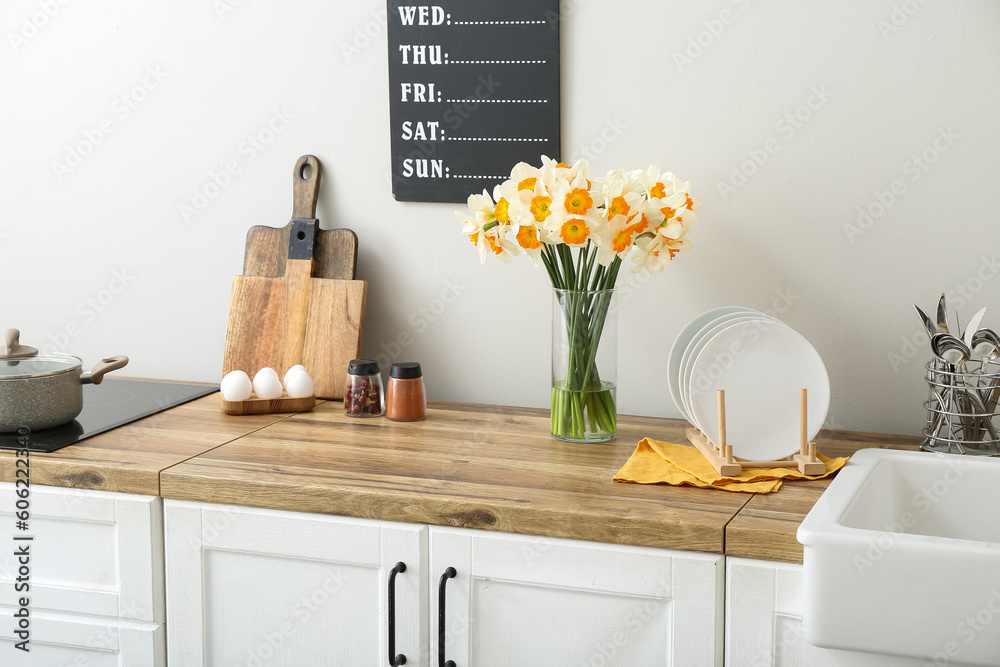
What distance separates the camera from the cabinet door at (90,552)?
4.43 ft

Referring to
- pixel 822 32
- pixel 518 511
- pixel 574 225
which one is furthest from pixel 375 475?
pixel 822 32

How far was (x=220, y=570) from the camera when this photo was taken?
1.34 meters

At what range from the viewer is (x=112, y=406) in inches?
68.7

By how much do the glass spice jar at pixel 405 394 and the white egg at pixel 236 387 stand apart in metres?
0.27

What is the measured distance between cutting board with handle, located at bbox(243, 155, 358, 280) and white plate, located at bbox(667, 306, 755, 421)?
67 cm

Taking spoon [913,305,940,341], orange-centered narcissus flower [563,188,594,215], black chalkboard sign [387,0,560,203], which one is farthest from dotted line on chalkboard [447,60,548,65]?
spoon [913,305,940,341]

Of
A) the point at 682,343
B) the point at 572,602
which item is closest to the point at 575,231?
the point at 682,343

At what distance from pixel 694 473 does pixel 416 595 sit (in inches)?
16.7

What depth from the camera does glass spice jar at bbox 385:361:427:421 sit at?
1.66 meters

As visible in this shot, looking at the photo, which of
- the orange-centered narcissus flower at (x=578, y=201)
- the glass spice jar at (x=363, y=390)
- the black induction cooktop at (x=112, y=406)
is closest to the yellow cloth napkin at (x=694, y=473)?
the orange-centered narcissus flower at (x=578, y=201)

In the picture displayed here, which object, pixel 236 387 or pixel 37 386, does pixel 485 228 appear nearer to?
pixel 236 387

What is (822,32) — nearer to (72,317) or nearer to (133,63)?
(133,63)

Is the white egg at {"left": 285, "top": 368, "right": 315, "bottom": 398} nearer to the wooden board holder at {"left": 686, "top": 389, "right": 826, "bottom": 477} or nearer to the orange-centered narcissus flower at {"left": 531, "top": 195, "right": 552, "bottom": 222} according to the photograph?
the orange-centered narcissus flower at {"left": 531, "top": 195, "right": 552, "bottom": 222}

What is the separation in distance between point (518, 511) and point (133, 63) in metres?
1.36
